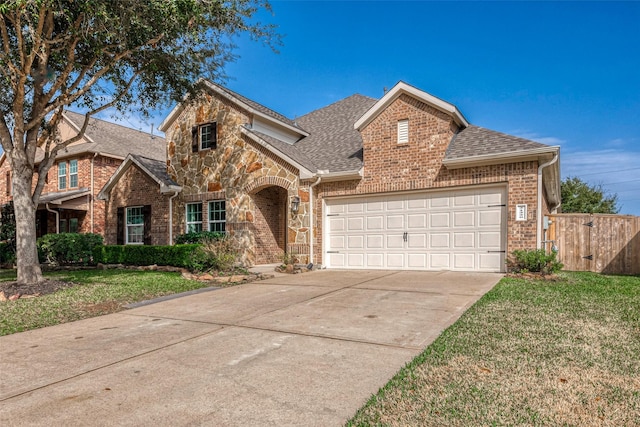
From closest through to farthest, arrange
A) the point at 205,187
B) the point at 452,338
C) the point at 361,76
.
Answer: the point at 452,338, the point at 205,187, the point at 361,76

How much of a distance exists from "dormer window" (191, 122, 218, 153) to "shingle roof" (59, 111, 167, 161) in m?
5.87

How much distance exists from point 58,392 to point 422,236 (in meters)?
9.67

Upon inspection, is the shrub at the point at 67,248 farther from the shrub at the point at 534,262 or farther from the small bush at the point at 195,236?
the shrub at the point at 534,262

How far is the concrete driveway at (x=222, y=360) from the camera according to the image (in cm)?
292

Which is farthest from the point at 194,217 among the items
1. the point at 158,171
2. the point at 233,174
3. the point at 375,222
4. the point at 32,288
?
the point at 375,222

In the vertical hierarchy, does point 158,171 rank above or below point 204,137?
below

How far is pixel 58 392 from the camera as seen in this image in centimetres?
332

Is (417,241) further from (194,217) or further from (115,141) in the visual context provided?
(115,141)

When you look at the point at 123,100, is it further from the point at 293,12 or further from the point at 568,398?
the point at 568,398

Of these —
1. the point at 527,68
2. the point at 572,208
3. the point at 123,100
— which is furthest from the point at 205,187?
the point at 572,208

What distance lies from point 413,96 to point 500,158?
10.2ft

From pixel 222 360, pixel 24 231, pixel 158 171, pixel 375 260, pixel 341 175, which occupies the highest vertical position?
pixel 158 171

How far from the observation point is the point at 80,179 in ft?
63.5

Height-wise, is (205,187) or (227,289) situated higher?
(205,187)
